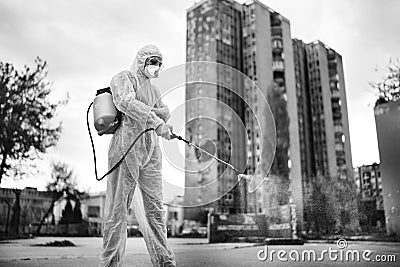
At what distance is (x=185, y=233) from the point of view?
27.8ft

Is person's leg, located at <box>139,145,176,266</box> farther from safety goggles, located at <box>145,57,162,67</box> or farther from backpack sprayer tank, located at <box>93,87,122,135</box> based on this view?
safety goggles, located at <box>145,57,162,67</box>

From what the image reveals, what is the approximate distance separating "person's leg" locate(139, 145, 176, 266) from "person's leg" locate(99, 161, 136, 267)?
3.0 inches

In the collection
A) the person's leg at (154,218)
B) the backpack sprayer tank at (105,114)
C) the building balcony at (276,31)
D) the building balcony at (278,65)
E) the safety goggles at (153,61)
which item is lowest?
the person's leg at (154,218)

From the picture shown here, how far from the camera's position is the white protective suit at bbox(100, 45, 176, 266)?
1.86 m

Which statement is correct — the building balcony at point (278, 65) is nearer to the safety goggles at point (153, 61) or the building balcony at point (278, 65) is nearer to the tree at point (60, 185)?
the tree at point (60, 185)

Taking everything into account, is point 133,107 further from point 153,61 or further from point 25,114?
point 25,114

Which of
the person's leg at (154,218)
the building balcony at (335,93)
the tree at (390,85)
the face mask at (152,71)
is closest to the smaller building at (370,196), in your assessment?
the tree at (390,85)

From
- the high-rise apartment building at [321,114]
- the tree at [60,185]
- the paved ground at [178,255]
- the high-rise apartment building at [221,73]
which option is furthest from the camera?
the high-rise apartment building at [321,114]

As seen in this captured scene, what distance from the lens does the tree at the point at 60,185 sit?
19.4ft

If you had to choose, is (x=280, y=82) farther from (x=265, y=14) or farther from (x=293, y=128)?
(x=265, y=14)

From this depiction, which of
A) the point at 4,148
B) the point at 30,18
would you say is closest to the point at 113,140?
the point at 30,18

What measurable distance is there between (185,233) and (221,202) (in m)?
1.36

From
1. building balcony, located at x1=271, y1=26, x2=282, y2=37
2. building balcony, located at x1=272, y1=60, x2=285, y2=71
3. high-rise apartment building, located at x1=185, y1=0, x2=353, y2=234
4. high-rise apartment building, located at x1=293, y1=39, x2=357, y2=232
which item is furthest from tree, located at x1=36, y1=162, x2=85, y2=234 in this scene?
building balcony, located at x1=272, y1=60, x2=285, y2=71

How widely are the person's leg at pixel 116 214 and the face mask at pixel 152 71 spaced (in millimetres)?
482
